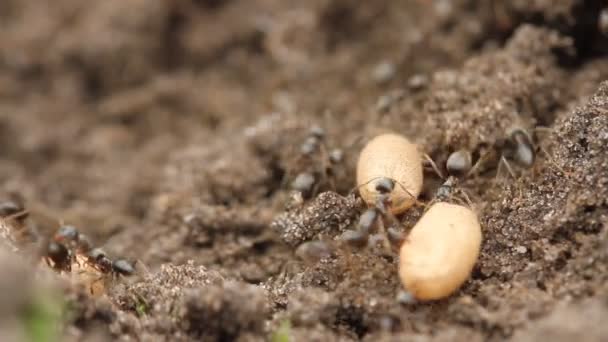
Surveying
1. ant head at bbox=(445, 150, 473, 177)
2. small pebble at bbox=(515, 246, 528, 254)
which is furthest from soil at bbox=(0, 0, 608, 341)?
ant head at bbox=(445, 150, 473, 177)

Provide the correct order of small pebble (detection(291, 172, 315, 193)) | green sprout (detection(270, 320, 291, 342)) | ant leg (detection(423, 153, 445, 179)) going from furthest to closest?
small pebble (detection(291, 172, 315, 193)) < ant leg (detection(423, 153, 445, 179)) < green sprout (detection(270, 320, 291, 342))

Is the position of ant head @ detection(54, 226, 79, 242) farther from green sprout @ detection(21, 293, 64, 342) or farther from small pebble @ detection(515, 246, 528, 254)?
small pebble @ detection(515, 246, 528, 254)

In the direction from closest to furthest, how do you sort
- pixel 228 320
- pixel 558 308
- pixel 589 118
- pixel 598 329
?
pixel 598 329
pixel 558 308
pixel 228 320
pixel 589 118

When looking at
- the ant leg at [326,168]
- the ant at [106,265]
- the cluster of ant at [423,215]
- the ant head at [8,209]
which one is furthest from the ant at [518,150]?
the ant head at [8,209]

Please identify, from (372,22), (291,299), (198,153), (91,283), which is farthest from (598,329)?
(372,22)

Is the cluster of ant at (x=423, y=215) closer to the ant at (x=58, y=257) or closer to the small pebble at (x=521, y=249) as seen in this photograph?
the small pebble at (x=521, y=249)

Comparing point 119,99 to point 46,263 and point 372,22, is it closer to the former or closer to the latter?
point 372,22

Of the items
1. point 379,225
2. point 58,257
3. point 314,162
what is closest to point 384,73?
point 314,162
